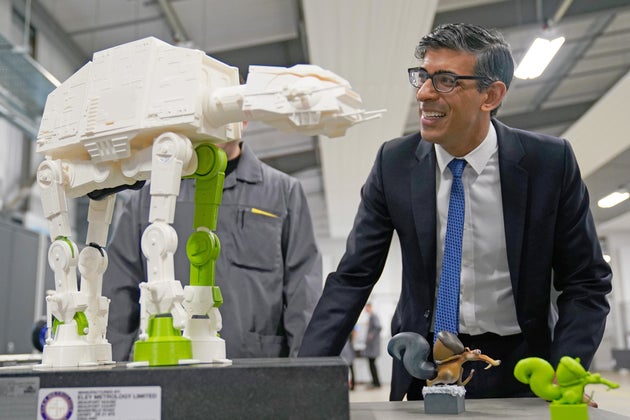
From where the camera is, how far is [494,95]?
4.36 ft

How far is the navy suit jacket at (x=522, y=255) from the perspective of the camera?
1246 mm

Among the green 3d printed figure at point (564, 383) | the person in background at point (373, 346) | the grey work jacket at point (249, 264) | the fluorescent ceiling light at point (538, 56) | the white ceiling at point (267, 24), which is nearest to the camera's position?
the green 3d printed figure at point (564, 383)

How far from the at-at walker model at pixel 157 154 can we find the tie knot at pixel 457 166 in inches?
13.7

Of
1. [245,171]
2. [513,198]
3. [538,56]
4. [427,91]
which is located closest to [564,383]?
[513,198]

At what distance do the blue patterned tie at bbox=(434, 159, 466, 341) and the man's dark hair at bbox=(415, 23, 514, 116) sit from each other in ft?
0.81

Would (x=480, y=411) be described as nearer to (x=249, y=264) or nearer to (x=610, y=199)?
(x=249, y=264)

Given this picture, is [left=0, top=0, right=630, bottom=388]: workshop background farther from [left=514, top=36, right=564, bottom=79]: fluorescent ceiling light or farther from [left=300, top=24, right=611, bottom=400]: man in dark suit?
[left=300, top=24, right=611, bottom=400]: man in dark suit

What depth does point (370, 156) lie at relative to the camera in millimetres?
6828

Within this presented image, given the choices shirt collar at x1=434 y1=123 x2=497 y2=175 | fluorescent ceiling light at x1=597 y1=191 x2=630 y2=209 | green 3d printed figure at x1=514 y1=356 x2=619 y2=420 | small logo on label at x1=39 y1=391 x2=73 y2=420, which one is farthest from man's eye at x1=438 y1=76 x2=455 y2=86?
fluorescent ceiling light at x1=597 y1=191 x2=630 y2=209

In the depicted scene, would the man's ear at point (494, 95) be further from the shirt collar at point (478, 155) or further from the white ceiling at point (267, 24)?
the white ceiling at point (267, 24)

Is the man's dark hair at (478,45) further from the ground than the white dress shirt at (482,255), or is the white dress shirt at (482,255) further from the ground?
the man's dark hair at (478,45)

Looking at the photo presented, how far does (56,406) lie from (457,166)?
2.77ft

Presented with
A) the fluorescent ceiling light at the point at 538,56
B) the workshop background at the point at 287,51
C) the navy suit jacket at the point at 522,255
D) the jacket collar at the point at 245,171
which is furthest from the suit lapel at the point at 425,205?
the fluorescent ceiling light at the point at 538,56

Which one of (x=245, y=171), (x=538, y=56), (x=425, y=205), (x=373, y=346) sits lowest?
(x=373, y=346)
